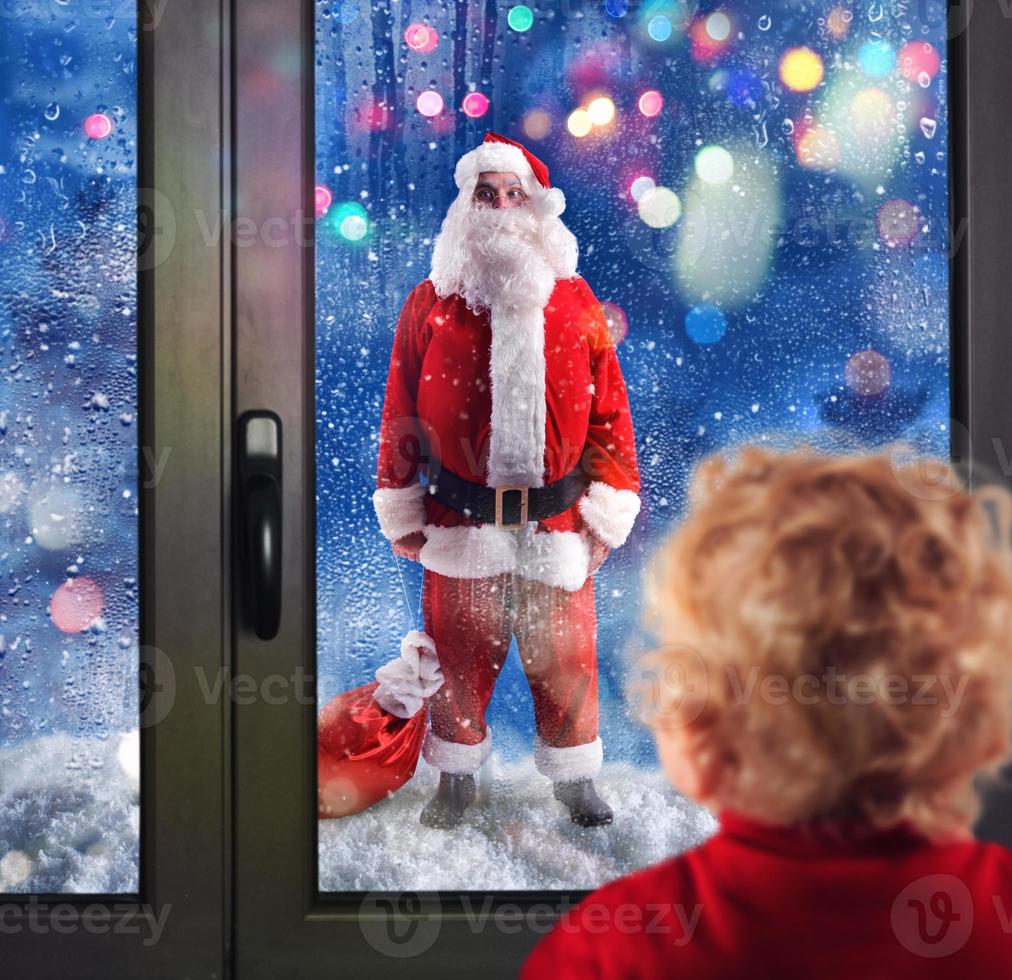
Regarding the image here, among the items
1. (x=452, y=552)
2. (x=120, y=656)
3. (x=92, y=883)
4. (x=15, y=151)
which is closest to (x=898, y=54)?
(x=452, y=552)

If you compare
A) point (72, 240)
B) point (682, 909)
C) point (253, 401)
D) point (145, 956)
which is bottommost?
point (145, 956)

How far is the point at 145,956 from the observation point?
3.73 feet

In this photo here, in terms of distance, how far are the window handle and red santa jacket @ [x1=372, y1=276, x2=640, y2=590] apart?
0.43ft

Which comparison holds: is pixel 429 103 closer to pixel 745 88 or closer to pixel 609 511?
pixel 745 88

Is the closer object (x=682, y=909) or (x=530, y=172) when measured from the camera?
(x=682, y=909)

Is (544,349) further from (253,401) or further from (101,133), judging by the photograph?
(101,133)

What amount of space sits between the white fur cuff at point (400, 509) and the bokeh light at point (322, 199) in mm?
356

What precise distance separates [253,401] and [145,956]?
69 centimetres

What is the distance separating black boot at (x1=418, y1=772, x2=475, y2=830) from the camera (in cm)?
116

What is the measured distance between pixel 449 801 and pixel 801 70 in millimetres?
1023

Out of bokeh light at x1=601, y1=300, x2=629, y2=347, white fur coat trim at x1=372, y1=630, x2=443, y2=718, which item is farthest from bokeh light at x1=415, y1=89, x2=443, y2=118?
white fur coat trim at x1=372, y1=630, x2=443, y2=718

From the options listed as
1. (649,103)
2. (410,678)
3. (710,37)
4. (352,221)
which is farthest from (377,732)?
(710,37)

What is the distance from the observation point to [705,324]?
3.85 feet

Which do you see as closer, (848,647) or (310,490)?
(848,647)
